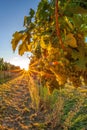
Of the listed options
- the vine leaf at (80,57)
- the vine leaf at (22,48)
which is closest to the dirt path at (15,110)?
the vine leaf at (22,48)

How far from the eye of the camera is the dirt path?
6973mm

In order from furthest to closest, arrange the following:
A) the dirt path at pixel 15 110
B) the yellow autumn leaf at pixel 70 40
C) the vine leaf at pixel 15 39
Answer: the dirt path at pixel 15 110 < the vine leaf at pixel 15 39 < the yellow autumn leaf at pixel 70 40

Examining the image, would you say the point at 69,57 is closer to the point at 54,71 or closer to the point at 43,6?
the point at 54,71

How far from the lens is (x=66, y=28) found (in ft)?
3.94

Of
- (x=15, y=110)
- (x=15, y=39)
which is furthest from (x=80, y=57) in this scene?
(x=15, y=110)

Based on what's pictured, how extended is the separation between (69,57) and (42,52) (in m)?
0.18

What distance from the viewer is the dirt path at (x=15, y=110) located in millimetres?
6973

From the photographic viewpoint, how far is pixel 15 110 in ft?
26.8

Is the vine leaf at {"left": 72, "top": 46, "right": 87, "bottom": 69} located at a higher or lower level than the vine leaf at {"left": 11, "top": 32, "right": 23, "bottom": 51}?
lower

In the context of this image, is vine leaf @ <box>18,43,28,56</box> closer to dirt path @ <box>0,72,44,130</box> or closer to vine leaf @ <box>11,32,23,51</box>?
vine leaf @ <box>11,32,23,51</box>

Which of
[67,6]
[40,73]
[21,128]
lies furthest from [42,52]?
[21,128]

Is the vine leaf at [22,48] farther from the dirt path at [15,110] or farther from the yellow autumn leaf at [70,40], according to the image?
the dirt path at [15,110]

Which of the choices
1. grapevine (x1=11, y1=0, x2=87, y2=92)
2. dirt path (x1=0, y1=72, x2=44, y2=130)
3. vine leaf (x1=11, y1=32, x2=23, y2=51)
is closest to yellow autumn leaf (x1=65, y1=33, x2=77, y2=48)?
grapevine (x1=11, y1=0, x2=87, y2=92)

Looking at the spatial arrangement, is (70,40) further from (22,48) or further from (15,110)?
(15,110)
